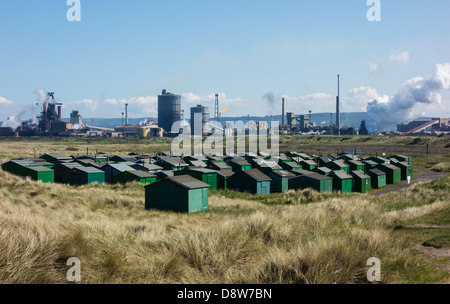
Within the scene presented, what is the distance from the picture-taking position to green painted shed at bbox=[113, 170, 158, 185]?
39344mm

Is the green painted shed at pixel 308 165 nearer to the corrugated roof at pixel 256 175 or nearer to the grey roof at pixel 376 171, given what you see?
the grey roof at pixel 376 171

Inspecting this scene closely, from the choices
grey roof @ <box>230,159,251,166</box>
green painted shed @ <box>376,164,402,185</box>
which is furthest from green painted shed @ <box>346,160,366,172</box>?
grey roof @ <box>230,159,251,166</box>

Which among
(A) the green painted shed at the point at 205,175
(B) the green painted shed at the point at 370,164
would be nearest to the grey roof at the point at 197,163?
(A) the green painted shed at the point at 205,175

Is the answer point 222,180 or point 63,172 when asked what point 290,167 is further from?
point 63,172

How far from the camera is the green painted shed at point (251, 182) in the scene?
39531 mm

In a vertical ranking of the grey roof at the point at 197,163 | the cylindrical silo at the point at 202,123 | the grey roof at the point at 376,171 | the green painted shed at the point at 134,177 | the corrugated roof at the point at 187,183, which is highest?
the cylindrical silo at the point at 202,123

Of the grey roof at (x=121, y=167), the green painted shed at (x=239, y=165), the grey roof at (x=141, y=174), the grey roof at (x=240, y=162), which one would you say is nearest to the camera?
the grey roof at (x=141, y=174)

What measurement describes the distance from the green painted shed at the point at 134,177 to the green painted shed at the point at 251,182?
773 centimetres

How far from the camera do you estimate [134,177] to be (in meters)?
39.7

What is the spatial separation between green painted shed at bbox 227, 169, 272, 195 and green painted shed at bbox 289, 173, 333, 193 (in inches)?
97.7

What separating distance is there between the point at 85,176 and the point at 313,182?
21.9m

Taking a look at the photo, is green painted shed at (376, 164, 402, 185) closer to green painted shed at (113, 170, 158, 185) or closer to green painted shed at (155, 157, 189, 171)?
green painted shed at (155, 157, 189, 171)
